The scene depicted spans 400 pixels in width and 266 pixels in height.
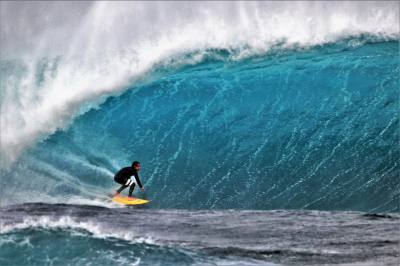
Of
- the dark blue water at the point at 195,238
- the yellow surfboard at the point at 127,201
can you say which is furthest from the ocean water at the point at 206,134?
the yellow surfboard at the point at 127,201

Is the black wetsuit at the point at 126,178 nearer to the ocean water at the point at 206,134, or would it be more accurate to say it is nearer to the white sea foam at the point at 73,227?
the ocean water at the point at 206,134

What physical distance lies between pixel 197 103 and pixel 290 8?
5.31m

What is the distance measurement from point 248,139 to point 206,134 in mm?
992

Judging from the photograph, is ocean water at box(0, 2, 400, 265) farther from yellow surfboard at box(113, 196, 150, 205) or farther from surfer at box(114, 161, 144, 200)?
surfer at box(114, 161, 144, 200)

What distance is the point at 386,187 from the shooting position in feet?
44.5

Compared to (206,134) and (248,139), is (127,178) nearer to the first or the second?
(206,134)

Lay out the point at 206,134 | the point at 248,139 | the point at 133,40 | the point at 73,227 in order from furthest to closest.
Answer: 1. the point at 133,40
2. the point at 206,134
3. the point at 248,139
4. the point at 73,227

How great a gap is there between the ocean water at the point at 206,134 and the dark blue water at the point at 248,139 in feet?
0.14

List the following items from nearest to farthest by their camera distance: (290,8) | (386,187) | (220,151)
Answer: (386,187)
(220,151)
(290,8)

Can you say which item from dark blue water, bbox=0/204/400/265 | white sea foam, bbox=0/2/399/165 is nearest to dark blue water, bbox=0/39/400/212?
white sea foam, bbox=0/2/399/165

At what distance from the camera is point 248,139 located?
51.6 ft

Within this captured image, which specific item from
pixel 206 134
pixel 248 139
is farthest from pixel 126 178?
pixel 248 139

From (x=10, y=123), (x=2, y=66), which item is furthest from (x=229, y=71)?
(x=2, y=66)

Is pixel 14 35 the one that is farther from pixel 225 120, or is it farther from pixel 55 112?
pixel 225 120
